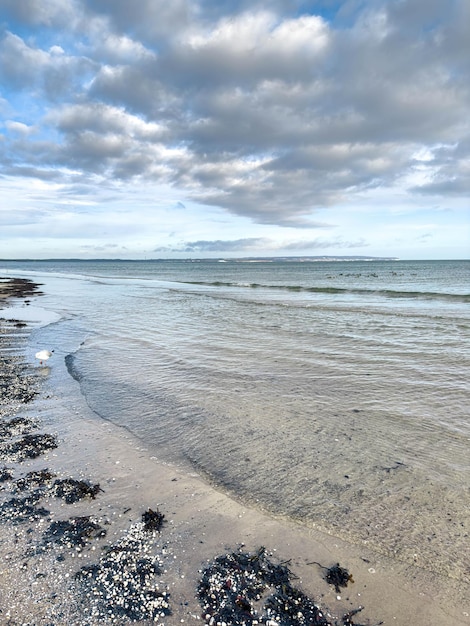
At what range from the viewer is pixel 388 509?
5.02 m

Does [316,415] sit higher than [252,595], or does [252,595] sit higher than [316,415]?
[252,595]

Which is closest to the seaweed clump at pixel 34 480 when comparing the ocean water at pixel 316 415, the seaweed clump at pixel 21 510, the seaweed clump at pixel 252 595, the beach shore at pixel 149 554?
the beach shore at pixel 149 554

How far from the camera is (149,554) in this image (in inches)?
162

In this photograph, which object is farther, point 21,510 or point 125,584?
point 21,510

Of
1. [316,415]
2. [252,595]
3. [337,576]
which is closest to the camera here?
[252,595]

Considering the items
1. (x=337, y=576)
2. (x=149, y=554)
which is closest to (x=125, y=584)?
(x=149, y=554)

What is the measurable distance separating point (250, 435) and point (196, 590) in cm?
366

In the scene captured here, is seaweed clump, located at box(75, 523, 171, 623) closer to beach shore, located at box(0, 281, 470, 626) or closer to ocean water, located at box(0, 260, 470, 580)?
beach shore, located at box(0, 281, 470, 626)

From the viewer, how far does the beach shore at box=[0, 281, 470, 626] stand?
136 inches

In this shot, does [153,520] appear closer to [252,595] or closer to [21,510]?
[252,595]

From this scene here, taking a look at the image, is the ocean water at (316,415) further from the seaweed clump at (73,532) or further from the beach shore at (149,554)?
the seaweed clump at (73,532)

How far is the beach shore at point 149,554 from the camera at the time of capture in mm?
3463

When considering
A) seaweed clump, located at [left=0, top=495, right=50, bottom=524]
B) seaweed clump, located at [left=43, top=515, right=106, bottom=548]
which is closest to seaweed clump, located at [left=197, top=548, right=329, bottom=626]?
seaweed clump, located at [left=43, top=515, right=106, bottom=548]

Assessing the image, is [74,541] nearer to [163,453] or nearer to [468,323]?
[163,453]
